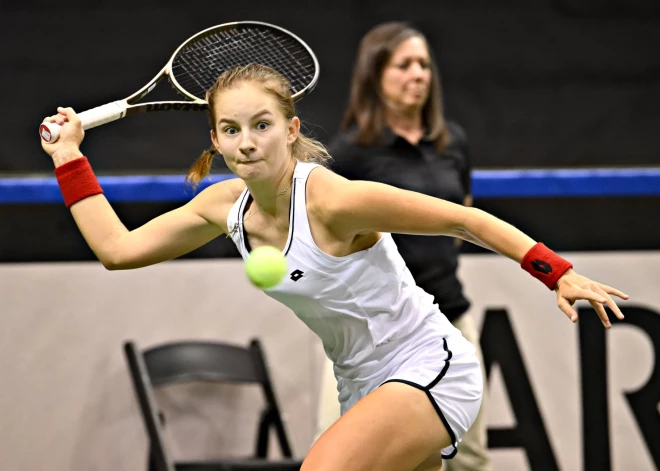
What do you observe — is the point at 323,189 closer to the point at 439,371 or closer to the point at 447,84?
the point at 439,371

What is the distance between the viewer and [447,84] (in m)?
4.47

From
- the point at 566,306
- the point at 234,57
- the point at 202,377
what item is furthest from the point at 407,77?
the point at 566,306

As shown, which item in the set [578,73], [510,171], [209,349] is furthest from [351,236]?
[578,73]

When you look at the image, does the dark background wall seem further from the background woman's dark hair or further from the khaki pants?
the khaki pants

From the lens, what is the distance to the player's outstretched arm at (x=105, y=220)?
98.3 inches

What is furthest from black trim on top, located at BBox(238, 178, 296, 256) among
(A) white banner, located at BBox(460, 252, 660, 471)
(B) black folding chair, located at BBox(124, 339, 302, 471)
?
(A) white banner, located at BBox(460, 252, 660, 471)

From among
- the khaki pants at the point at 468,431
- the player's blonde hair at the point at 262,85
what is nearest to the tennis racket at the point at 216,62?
the player's blonde hair at the point at 262,85

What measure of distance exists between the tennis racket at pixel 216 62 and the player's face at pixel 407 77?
17.9 inches

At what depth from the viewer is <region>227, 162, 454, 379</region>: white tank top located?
2.41 meters

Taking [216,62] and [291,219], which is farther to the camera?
[216,62]

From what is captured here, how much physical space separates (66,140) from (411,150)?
1425 mm

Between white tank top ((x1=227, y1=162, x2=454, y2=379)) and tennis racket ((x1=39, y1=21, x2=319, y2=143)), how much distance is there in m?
0.35

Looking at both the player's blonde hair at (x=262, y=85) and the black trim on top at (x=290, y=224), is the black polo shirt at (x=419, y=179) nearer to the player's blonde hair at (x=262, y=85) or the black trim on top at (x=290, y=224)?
the player's blonde hair at (x=262, y=85)

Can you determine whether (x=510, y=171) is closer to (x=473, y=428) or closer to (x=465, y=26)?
(x=465, y=26)
